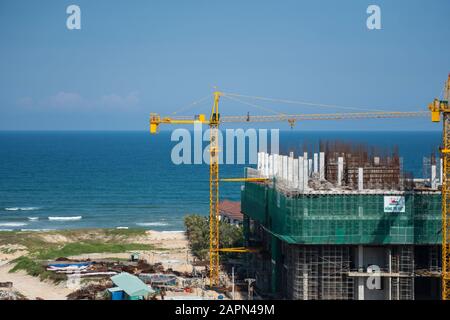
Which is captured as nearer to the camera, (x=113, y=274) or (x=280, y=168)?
(x=280, y=168)

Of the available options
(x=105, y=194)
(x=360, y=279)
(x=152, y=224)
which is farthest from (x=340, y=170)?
(x=105, y=194)

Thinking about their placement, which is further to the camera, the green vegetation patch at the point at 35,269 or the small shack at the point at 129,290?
the green vegetation patch at the point at 35,269

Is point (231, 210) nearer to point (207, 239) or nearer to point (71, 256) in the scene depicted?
point (207, 239)

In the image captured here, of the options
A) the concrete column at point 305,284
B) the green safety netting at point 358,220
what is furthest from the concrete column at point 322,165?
the concrete column at point 305,284

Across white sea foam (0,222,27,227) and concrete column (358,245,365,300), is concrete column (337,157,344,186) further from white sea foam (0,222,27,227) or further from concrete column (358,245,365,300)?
white sea foam (0,222,27,227)

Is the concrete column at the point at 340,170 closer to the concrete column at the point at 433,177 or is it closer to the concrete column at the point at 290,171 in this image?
the concrete column at the point at 290,171

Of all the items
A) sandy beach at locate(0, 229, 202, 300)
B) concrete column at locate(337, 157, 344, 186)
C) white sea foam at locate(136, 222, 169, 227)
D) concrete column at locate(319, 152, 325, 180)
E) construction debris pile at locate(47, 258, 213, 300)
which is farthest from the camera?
white sea foam at locate(136, 222, 169, 227)

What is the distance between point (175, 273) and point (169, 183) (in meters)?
96.0

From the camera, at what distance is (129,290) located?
182 ft

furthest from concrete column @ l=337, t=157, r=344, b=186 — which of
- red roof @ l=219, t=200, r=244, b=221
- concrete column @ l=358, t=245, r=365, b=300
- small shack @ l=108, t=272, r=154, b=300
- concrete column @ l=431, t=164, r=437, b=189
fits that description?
red roof @ l=219, t=200, r=244, b=221

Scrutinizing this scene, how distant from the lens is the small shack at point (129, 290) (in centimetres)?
5500

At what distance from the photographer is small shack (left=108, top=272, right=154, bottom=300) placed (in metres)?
55.0
